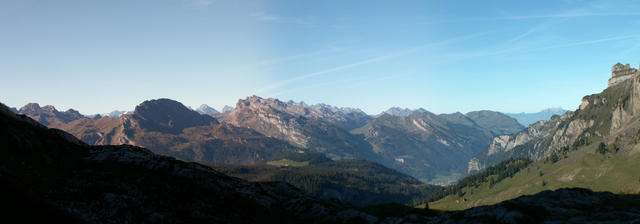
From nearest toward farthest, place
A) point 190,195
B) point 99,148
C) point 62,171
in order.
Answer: point 62,171, point 190,195, point 99,148

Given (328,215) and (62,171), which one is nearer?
(62,171)

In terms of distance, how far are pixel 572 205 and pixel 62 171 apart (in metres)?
A: 91.5

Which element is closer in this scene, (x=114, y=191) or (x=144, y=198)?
(x=114, y=191)

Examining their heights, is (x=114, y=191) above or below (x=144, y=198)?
above

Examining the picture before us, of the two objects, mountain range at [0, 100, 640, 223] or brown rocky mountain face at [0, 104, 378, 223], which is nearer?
brown rocky mountain face at [0, 104, 378, 223]

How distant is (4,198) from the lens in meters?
41.4

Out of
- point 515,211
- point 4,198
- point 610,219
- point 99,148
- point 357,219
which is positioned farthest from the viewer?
point 99,148

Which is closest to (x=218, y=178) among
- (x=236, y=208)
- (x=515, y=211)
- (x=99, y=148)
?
(x=236, y=208)

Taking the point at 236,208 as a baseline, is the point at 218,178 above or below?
above

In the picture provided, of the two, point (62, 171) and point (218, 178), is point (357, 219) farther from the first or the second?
point (62, 171)

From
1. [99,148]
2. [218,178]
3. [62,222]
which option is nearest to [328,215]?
[218,178]

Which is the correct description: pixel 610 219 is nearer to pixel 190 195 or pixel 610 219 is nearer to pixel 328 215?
pixel 328 215

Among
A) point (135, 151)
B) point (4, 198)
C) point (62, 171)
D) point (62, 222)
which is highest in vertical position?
point (135, 151)

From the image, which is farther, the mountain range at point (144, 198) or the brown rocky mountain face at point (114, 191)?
the mountain range at point (144, 198)
